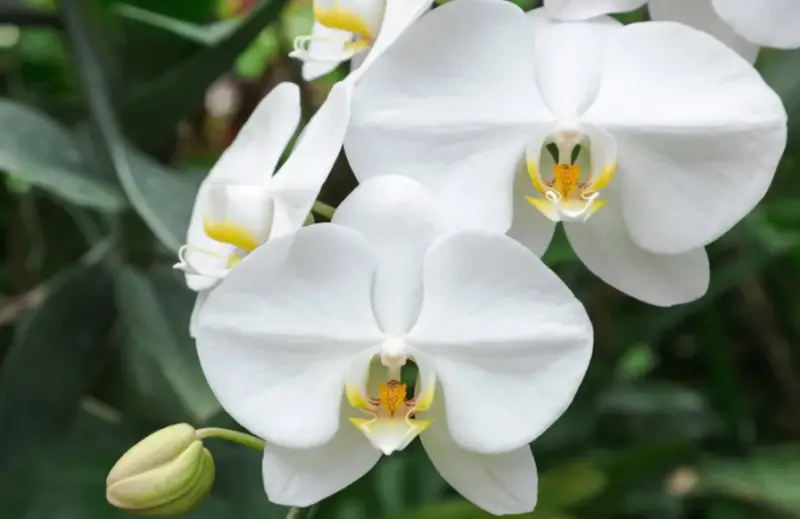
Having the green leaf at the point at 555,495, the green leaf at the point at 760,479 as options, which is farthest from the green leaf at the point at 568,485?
the green leaf at the point at 760,479

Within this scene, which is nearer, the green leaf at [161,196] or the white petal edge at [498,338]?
the white petal edge at [498,338]

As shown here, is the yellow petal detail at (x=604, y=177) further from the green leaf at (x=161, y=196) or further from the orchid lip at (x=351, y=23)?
the green leaf at (x=161, y=196)

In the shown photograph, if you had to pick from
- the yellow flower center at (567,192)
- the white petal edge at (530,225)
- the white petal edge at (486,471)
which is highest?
the yellow flower center at (567,192)

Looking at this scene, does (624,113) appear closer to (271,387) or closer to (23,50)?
(271,387)

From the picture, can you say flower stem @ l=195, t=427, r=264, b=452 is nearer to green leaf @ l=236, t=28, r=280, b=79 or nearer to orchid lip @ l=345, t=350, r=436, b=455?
orchid lip @ l=345, t=350, r=436, b=455

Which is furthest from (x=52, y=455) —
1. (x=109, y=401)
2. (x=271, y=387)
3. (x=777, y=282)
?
(x=777, y=282)
